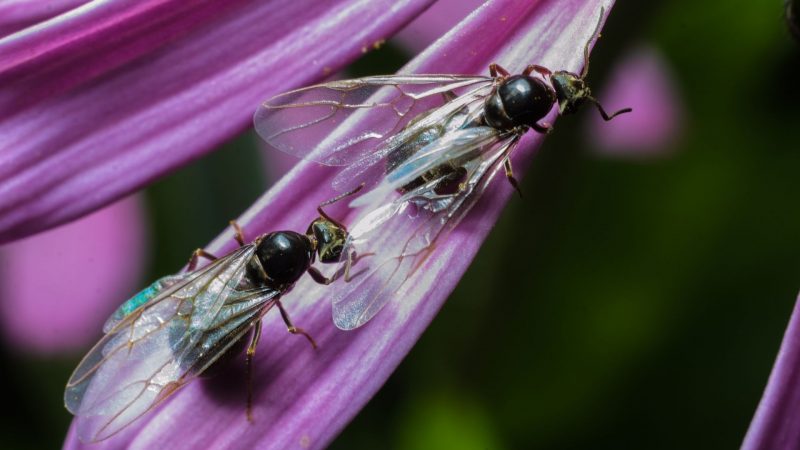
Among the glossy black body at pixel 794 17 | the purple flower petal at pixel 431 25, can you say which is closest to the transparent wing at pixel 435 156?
the glossy black body at pixel 794 17

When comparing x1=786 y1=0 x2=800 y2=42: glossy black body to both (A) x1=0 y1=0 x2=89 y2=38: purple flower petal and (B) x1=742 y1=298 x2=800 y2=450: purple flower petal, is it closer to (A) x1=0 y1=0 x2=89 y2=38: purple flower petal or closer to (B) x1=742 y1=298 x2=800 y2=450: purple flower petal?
(B) x1=742 y1=298 x2=800 y2=450: purple flower petal

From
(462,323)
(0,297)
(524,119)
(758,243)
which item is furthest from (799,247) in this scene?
(0,297)

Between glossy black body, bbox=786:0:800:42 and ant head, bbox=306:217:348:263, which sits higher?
glossy black body, bbox=786:0:800:42

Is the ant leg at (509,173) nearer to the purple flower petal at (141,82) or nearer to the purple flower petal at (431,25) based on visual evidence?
the purple flower petal at (141,82)

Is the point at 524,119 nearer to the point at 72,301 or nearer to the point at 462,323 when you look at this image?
the point at 462,323

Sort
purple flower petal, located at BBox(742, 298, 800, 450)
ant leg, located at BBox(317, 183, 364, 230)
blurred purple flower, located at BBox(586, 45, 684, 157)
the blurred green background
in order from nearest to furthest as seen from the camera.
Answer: purple flower petal, located at BBox(742, 298, 800, 450) → ant leg, located at BBox(317, 183, 364, 230) → the blurred green background → blurred purple flower, located at BBox(586, 45, 684, 157)

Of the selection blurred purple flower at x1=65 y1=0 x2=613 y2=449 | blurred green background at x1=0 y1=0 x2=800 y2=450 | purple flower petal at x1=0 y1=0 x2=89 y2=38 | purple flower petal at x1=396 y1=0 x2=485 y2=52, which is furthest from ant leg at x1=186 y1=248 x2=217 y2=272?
purple flower petal at x1=396 y1=0 x2=485 y2=52

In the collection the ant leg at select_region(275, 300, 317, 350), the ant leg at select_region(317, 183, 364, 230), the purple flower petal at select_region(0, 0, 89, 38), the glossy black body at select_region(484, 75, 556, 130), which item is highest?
the purple flower petal at select_region(0, 0, 89, 38)

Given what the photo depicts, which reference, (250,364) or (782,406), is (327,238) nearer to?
(250,364)
